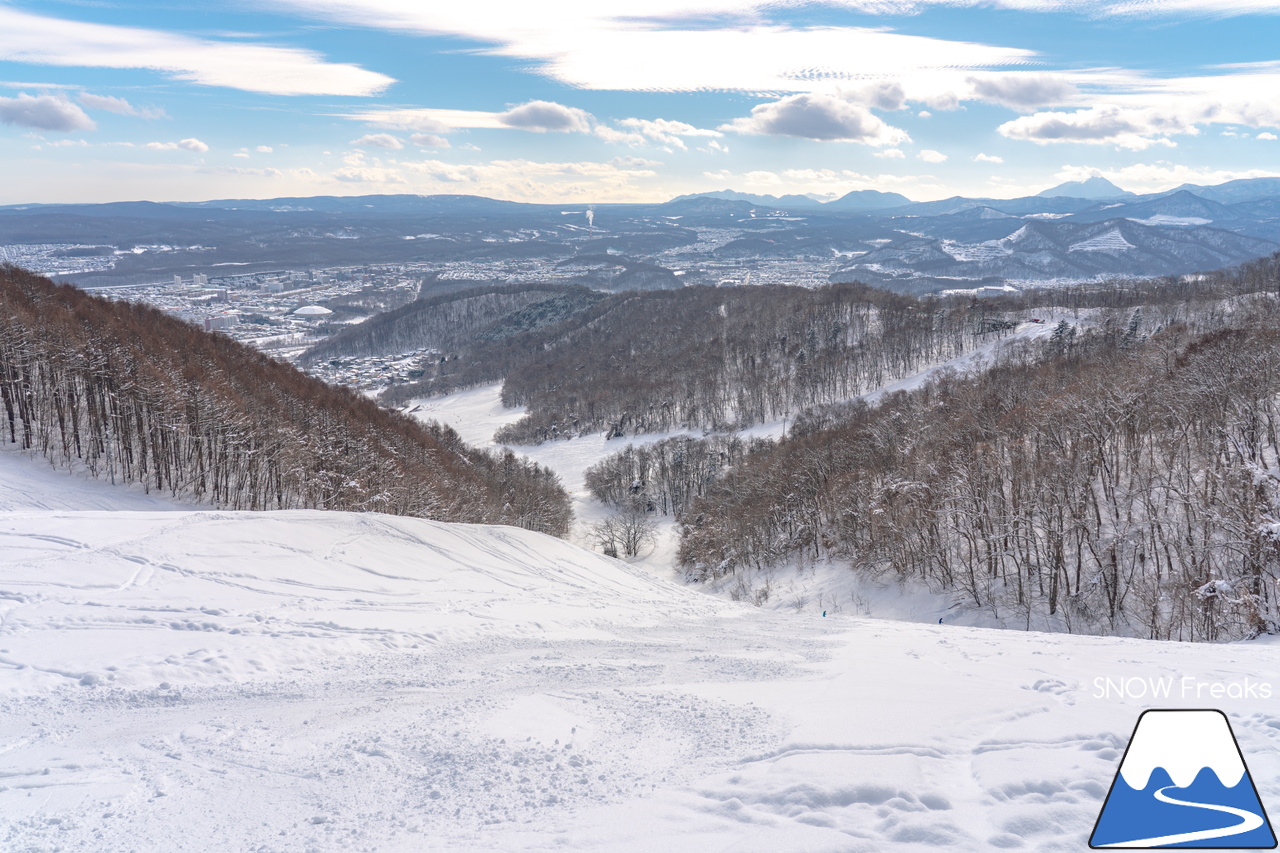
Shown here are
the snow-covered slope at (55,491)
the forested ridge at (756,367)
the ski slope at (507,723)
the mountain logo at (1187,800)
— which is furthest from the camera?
the forested ridge at (756,367)

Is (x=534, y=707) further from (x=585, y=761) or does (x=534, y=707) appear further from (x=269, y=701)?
(x=269, y=701)

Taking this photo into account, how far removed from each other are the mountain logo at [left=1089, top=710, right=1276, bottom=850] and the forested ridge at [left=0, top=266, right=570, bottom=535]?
42578 millimetres

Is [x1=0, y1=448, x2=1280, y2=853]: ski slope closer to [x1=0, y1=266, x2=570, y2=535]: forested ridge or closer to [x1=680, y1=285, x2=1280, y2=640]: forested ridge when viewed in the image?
[x1=680, y1=285, x2=1280, y2=640]: forested ridge

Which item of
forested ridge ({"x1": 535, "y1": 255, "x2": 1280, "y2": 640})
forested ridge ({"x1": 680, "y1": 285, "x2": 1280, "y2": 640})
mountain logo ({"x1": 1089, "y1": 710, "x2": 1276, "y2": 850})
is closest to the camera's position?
mountain logo ({"x1": 1089, "y1": 710, "x2": 1276, "y2": 850})

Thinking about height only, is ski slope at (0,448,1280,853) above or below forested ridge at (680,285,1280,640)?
above

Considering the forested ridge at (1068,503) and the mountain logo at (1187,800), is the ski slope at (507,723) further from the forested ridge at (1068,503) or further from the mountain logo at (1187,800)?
the forested ridge at (1068,503)

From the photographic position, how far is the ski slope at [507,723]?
7691 millimetres

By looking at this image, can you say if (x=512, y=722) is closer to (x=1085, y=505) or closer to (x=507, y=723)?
(x=507, y=723)

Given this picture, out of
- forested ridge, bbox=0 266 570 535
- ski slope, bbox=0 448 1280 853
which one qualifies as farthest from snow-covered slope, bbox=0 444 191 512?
ski slope, bbox=0 448 1280 853

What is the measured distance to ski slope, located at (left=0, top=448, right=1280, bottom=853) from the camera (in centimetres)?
769

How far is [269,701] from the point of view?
1112 centimetres

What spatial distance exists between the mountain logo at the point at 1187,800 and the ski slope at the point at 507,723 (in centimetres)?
48

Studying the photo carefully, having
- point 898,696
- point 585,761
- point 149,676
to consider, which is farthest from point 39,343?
point 898,696

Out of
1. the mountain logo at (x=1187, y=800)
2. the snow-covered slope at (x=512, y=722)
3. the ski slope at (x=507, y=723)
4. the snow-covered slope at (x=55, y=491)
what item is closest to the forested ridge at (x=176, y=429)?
the snow-covered slope at (x=55, y=491)
